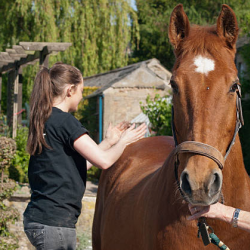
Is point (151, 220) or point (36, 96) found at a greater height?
point (36, 96)

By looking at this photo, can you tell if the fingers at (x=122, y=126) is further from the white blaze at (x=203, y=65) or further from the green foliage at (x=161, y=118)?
the green foliage at (x=161, y=118)

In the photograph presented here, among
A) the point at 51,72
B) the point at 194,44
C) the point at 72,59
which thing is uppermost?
the point at 194,44

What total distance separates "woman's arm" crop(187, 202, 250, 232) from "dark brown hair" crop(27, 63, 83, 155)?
3.64 ft

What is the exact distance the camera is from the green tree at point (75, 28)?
1680 centimetres

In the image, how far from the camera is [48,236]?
8.93 ft

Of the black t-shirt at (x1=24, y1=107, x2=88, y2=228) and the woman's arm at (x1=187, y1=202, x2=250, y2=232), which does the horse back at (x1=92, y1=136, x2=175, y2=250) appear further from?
the woman's arm at (x1=187, y1=202, x2=250, y2=232)

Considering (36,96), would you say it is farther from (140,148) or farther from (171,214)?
(140,148)

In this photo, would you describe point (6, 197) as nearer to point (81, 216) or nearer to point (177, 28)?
point (81, 216)

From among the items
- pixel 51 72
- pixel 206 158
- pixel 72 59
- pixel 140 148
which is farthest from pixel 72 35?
pixel 206 158

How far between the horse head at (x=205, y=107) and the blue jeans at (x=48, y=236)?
0.99 metres

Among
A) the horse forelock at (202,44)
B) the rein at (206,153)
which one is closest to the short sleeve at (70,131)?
the rein at (206,153)

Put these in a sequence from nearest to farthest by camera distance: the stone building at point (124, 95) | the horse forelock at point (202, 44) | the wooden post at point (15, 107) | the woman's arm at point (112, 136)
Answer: the horse forelock at point (202, 44)
the woman's arm at point (112, 136)
the wooden post at point (15, 107)
the stone building at point (124, 95)

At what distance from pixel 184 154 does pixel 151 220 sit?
0.75 metres

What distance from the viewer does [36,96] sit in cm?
284
